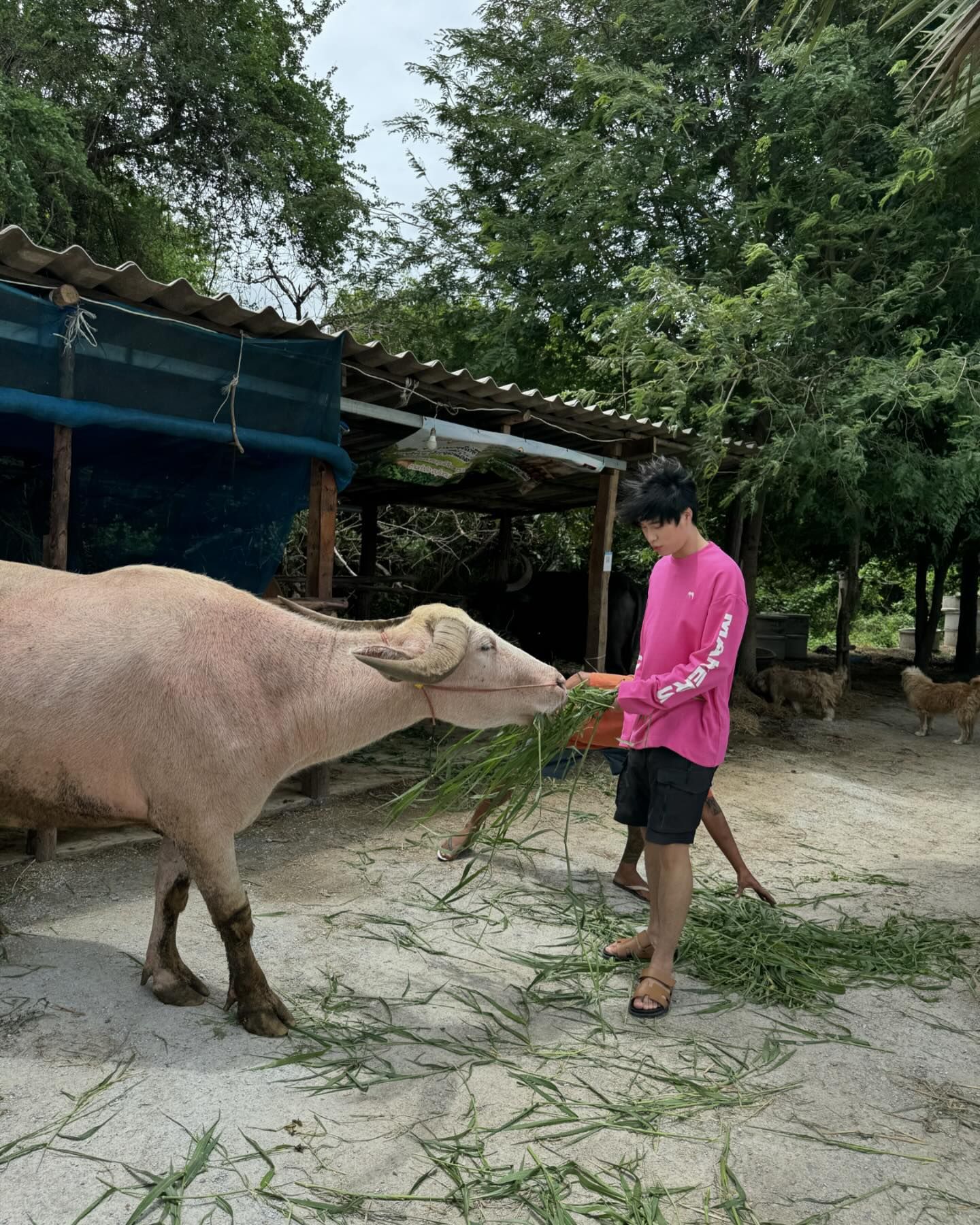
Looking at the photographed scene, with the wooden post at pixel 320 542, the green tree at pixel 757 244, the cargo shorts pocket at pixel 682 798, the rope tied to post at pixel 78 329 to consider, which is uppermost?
the green tree at pixel 757 244

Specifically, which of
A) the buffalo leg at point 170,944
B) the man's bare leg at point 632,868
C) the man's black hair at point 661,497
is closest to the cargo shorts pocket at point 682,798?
the man's black hair at point 661,497

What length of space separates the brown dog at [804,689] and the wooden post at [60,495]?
785cm

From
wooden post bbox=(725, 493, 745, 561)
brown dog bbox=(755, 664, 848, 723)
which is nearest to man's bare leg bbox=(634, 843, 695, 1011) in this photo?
wooden post bbox=(725, 493, 745, 561)

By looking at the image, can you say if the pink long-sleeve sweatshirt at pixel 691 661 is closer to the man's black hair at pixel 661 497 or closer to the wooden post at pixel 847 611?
the man's black hair at pixel 661 497

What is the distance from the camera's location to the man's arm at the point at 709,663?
2846 mm

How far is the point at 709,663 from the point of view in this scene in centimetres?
283

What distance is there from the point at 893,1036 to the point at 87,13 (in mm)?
15192

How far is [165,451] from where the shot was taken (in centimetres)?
457

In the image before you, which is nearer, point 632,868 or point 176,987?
point 176,987

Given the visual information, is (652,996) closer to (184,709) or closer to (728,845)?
(728,845)

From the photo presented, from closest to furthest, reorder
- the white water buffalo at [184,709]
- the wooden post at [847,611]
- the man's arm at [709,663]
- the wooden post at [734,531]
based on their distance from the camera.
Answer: the white water buffalo at [184,709], the man's arm at [709,663], the wooden post at [734,531], the wooden post at [847,611]

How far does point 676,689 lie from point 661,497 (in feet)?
2.12

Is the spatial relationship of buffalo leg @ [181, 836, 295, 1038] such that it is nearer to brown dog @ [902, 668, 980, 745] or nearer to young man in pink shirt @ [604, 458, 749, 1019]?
young man in pink shirt @ [604, 458, 749, 1019]

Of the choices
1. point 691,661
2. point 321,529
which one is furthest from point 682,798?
point 321,529
